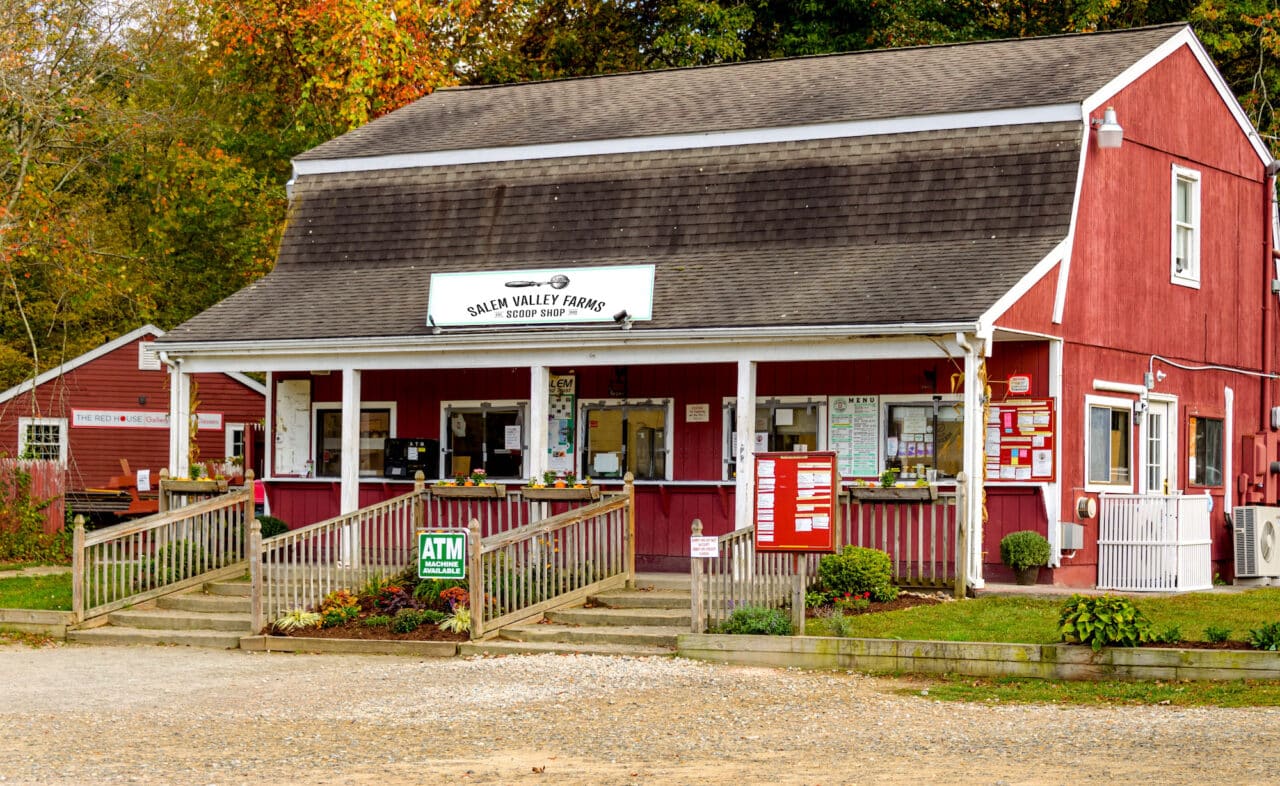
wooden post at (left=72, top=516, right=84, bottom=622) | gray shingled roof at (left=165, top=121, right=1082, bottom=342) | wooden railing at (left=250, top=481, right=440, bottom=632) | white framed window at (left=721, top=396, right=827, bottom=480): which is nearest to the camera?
wooden railing at (left=250, top=481, right=440, bottom=632)

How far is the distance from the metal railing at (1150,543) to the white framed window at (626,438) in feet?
17.2

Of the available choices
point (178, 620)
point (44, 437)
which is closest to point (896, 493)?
point (178, 620)

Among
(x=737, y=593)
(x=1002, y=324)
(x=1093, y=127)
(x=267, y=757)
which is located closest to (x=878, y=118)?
(x=1093, y=127)

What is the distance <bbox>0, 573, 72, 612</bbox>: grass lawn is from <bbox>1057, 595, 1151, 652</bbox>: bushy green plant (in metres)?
11.3

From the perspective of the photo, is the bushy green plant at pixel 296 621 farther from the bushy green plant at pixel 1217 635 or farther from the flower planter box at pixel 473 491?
the bushy green plant at pixel 1217 635

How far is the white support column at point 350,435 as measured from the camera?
850 inches

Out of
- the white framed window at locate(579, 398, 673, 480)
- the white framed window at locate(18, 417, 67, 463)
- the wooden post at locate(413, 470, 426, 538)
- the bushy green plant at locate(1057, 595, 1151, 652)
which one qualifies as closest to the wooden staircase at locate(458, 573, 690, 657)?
the white framed window at locate(579, 398, 673, 480)

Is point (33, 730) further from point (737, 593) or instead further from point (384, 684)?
point (737, 593)

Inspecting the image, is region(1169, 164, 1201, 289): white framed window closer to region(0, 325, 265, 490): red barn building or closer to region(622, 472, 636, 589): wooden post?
region(622, 472, 636, 589): wooden post

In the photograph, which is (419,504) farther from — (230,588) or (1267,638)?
(1267,638)

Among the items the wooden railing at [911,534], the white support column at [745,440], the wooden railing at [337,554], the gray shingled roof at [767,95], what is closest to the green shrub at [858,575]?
the wooden railing at [911,534]

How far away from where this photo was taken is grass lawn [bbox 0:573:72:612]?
67.9 feet

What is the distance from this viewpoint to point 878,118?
21500 millimetres

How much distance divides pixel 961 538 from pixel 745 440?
105 inches
